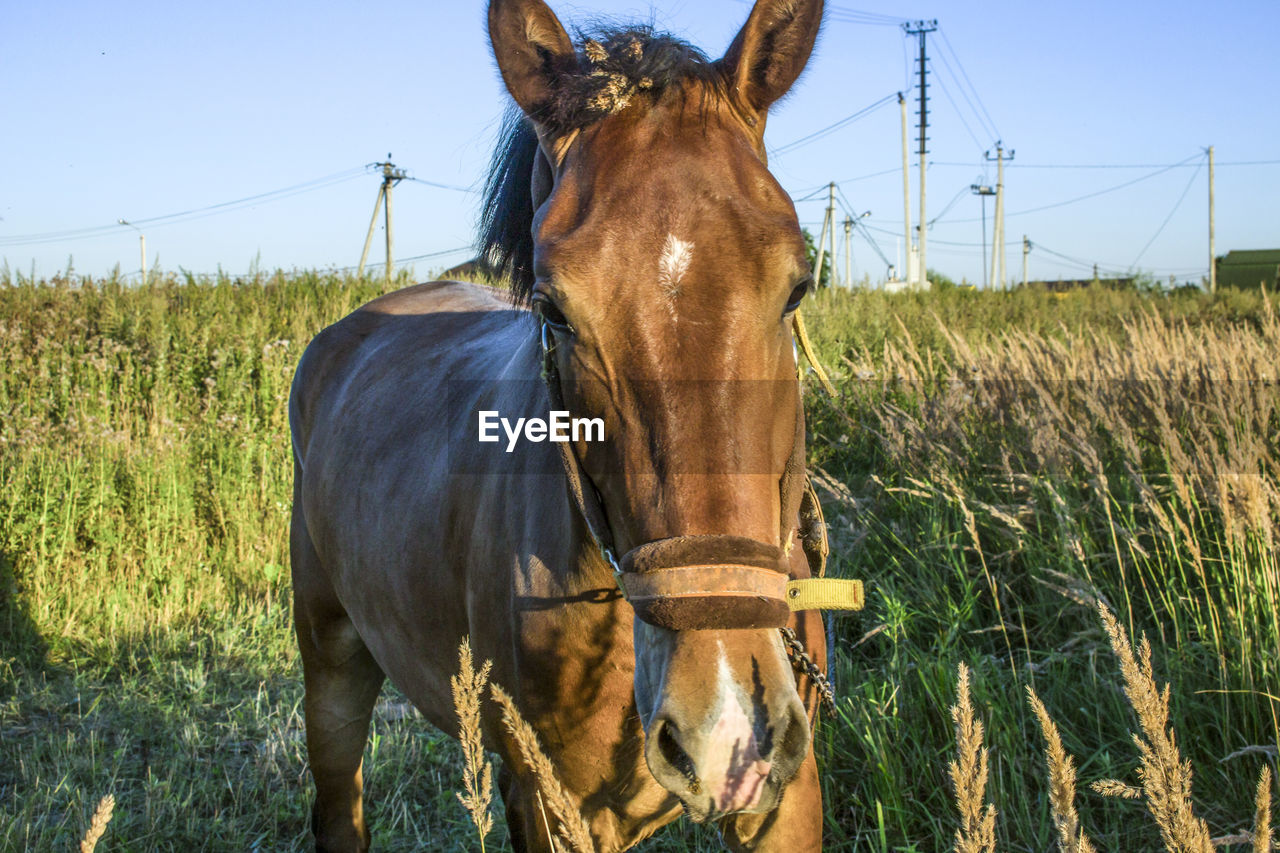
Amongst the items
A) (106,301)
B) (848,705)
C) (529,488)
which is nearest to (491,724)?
(529,488)

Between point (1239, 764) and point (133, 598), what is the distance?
5.78 metres

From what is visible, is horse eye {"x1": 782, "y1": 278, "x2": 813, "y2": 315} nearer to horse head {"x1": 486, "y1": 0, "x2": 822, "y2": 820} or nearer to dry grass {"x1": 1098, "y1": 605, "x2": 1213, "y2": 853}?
horse head {"x1": 486, "y1": 0, "x2": 822, "y2": 820}

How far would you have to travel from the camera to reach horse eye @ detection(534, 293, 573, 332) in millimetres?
1585

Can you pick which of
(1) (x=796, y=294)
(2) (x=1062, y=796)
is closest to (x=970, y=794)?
(2) (x=1062, y=796)

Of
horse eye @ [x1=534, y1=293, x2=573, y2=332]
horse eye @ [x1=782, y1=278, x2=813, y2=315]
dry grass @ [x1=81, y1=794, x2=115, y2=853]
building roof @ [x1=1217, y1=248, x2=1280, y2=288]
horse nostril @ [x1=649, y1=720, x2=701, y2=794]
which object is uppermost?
building roof @ [x1=1217, y1=248, x2=1280, y2=288]

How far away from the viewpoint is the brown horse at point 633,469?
1350 mm

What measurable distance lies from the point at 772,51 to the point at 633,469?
1.01m

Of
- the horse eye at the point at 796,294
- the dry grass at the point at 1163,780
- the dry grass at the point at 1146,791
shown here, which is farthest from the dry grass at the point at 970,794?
the horse eye at the point at 796,294

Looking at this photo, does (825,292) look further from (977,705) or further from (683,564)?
(683,564)

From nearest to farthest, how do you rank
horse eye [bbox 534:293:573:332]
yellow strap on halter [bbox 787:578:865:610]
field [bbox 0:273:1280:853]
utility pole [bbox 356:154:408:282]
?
horse eye [bbox 534:293:573:332] → yellow strap on halter [bbox 787:578:865:610] → field [bbox 0:273:1280:853] → utility pole [bbox 356:154:408:282]

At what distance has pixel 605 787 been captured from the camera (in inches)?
75.6

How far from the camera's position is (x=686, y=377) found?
142cm

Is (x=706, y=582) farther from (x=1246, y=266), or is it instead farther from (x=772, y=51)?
(x=1246, y=266)

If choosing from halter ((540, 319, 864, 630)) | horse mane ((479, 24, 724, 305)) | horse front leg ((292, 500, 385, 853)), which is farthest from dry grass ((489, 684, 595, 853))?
horse front leg ((292, 500, 385, 853))
